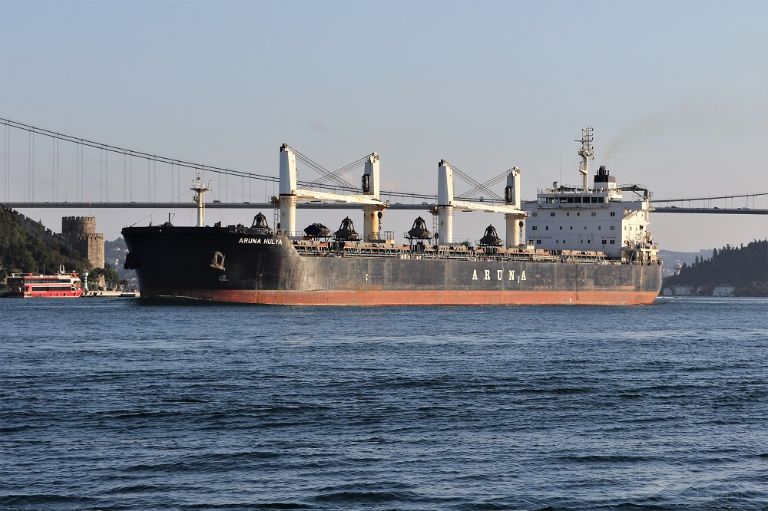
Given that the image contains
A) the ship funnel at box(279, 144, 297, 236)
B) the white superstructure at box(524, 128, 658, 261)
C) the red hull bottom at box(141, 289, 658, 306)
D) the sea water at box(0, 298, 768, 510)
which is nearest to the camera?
the sea water at box(0, 298, 768, 510)

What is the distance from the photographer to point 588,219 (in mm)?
86688

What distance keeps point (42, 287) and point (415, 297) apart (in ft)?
192

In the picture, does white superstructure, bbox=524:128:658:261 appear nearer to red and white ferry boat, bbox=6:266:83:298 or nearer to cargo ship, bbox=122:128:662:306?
cargo ship, bbox=122:128:662:306

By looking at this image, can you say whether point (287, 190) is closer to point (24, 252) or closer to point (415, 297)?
point (415, 297)

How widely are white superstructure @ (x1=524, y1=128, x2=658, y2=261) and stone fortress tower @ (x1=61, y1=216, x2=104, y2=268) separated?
A: 259 ft

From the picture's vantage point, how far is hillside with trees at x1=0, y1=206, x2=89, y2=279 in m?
132

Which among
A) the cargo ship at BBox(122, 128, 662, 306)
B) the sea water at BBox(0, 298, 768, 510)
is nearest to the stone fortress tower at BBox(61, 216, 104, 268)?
the cargo ship at BBox(122, 128, 662, 306)

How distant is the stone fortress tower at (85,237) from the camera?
15204 centimetres

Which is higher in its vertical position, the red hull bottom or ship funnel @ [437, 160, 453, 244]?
ship funnel @ [437, 160, 453, 244]

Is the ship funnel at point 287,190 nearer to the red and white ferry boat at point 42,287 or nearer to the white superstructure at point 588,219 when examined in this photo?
the white superstructure at point 588,219

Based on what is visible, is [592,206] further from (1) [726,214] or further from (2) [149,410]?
(2) [149,410]

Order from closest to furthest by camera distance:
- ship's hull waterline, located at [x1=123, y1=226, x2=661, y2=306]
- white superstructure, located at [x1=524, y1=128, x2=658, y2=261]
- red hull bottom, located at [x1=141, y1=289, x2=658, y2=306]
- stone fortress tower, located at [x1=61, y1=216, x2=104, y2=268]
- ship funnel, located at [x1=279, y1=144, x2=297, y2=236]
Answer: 1. ship's hull waterline, located at [x1=123, y1=226, x2=661, y2=306]
2. red hull bottom, located at [x1=141, y1=289, x2=658, y2=306]
3. ship funnel, located at [x1=279, y1=144, x2=297, y2=236]
4. white superstructure, located at [x1=524, y1=128, x2=658, y2=261]
5. stone fortress tower, located at [x1=61, y1=216, x2=104, y2=268]

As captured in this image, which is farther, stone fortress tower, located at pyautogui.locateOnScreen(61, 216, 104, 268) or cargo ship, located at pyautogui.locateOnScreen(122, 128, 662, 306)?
stone fortress tower, located at pyautogui.locateOnScreen(61, 216, 104, 268)

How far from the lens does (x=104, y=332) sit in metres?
41.1
